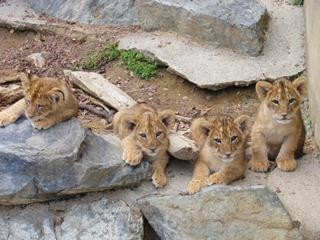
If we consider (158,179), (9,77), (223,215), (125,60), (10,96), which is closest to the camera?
(223,215)

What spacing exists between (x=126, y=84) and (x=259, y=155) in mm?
2370

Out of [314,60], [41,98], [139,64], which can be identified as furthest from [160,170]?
[139,64]

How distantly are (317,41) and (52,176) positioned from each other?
3.00 meters

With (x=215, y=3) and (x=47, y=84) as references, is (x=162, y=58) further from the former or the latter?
(x=47, y=84)

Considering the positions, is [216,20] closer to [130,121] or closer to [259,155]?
[259,155]

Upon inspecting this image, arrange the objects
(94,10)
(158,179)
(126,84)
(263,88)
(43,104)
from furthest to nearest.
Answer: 1. (94,10)
2. (126,84)
3. (263,88)
4. (158,179)
5. (43,104)

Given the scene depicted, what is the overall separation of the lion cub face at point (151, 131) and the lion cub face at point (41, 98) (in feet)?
2.41

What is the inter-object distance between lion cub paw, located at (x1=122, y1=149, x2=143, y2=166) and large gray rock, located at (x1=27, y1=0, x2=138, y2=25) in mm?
3323

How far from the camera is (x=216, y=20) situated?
10008mm

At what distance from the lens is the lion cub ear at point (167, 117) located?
7.89 meters

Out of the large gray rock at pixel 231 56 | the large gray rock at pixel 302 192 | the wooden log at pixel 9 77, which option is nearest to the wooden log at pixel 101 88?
the wooden log at pixel 9 77

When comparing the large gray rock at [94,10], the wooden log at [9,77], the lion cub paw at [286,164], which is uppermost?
the lion cub paw at [286,164]

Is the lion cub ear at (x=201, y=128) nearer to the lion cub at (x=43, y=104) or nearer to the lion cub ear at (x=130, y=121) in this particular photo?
the lion cub ear at (x=130, y=121)

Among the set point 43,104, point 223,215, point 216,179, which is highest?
point 43,104
